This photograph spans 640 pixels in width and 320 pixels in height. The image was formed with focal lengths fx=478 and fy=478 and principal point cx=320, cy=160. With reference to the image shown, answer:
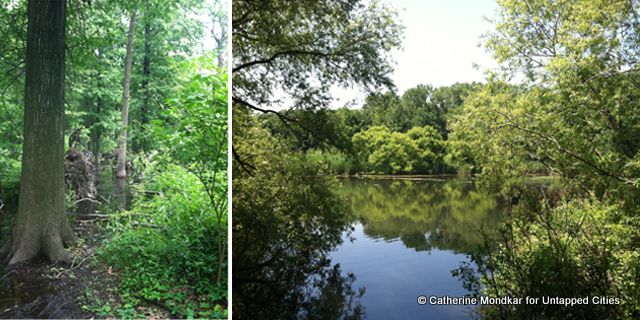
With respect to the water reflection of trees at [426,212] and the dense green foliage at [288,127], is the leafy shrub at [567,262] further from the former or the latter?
the dense green foliage at [288,127]

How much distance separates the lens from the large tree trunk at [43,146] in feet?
8.36

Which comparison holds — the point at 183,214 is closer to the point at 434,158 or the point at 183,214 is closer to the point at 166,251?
the point at 166,251

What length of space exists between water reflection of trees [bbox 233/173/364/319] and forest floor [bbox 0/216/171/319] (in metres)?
0.70

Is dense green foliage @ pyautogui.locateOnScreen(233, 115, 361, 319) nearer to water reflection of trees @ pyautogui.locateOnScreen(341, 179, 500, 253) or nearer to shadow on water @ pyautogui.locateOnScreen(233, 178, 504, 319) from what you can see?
shadow on water @ pyautogui.locateOnScreen(233, 178, 504, 319)

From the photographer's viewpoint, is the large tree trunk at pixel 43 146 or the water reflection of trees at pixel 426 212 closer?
the large tree trunk at pixel 43 146

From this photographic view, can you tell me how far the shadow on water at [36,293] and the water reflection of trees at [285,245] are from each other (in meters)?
0.96

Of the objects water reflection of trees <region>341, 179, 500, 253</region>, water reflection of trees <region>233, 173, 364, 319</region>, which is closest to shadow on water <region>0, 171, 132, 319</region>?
water reflection of trees <region>233, 173, 364, 319</region>

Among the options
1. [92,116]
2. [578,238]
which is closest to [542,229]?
[578,238]

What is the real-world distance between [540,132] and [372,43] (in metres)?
1.18

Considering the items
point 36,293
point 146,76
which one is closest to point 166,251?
point 36,293

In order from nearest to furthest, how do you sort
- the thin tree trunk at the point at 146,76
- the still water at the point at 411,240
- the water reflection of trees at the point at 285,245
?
the thin tree trunk at the point at 146,76 → the still water at the point at 411,240 → the water reflection of trees at the point at 285,245

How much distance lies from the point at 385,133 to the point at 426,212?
22.5 inches

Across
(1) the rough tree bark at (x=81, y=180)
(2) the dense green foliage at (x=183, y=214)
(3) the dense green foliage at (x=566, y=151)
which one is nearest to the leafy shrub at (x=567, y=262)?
(3) the dense green foliage at (x=566, y=151)

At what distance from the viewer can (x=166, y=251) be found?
8.68 feet
